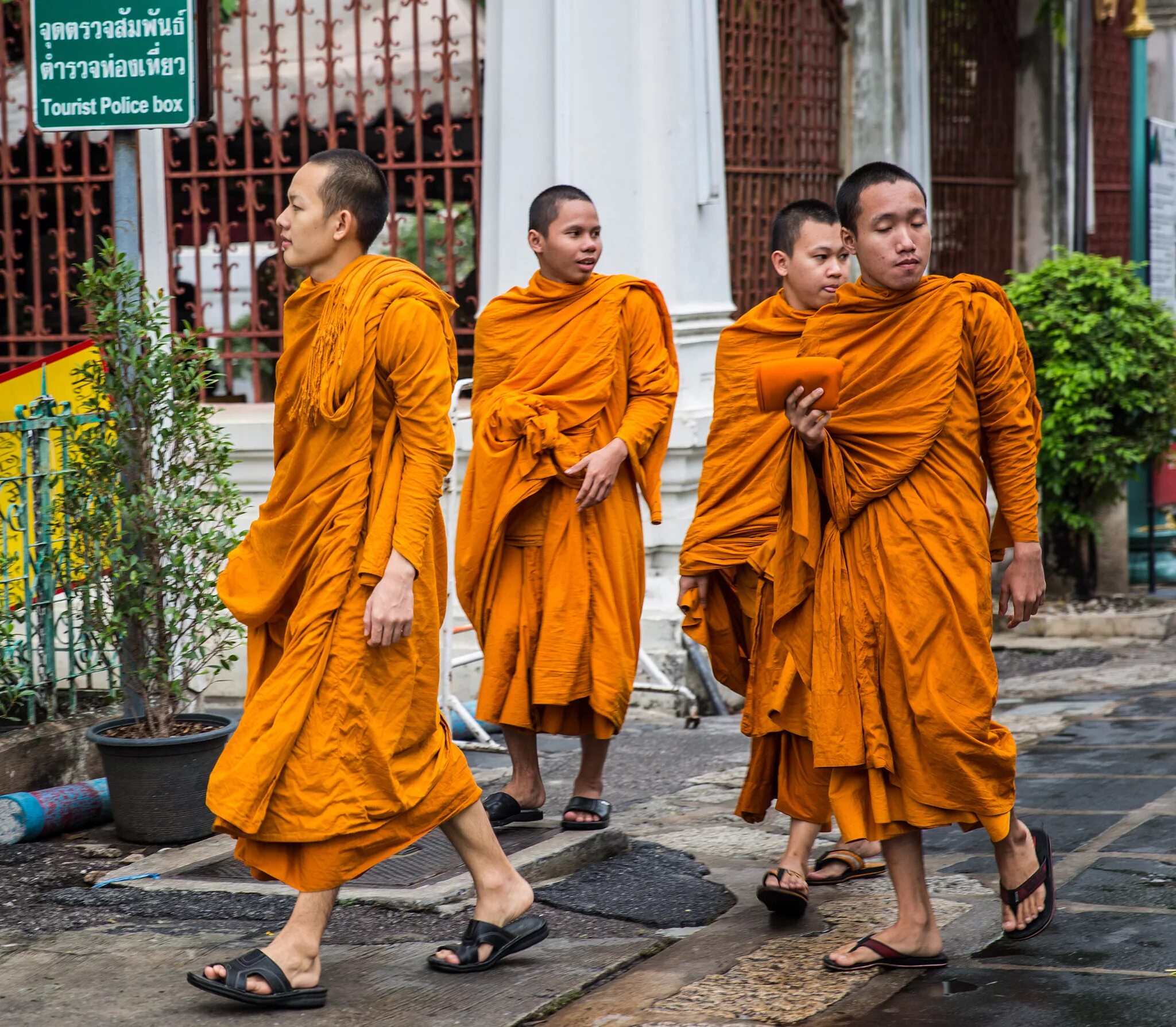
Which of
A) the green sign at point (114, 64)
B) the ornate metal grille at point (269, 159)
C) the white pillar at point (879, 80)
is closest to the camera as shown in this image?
the green sign at point (114, 64)

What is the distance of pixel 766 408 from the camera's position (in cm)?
373

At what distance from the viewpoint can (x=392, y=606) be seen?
11.5ft

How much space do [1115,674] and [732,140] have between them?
3.26 m

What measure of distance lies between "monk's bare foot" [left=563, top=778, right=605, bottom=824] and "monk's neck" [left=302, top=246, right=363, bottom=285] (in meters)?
1.84

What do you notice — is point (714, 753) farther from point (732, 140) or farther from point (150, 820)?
point (732, 140)

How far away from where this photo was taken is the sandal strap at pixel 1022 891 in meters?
3.87

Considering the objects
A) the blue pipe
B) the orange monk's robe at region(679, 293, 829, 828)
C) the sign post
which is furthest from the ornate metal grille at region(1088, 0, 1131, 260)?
the blue pipe

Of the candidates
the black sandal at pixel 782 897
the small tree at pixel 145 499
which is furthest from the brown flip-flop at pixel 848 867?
the small tree at pixel 145 499

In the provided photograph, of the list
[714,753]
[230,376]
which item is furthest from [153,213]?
[714,753]

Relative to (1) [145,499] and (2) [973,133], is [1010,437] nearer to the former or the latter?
(1) [145,499]

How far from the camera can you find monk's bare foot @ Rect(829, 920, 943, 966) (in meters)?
3.70

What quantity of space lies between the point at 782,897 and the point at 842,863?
1.53 feet

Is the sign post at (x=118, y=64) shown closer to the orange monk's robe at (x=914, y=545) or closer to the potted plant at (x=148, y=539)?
the potted plant at (x=148, y=539)

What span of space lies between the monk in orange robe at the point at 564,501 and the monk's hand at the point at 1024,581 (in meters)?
1.39
